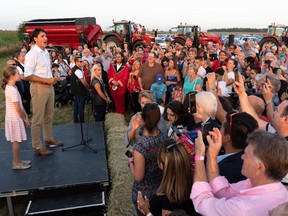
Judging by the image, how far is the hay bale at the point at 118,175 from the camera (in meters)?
3.42

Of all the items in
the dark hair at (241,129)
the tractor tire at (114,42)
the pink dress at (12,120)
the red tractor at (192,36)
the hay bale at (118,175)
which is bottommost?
the hay bale at (118,175)

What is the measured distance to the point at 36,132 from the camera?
4.58 meters

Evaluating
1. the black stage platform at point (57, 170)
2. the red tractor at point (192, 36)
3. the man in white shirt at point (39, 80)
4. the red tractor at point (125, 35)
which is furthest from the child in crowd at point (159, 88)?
the red tractor at point (192, 36)

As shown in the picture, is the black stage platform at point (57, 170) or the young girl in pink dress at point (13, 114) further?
the young girl in pink dress at point (13, 114)

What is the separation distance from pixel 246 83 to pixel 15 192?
15.3 feet

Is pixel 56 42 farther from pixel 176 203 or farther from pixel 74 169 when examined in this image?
pixel 176 203

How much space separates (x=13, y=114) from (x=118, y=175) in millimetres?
1798

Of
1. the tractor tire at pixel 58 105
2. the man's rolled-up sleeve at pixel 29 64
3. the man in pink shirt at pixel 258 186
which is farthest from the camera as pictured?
the tractor tire at pixel 58 105

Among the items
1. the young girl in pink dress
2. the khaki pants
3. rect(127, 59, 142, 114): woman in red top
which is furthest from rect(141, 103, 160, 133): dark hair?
rect(127, 59, 142, 114): woman in red top

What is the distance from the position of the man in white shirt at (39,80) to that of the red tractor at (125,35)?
1266 cm

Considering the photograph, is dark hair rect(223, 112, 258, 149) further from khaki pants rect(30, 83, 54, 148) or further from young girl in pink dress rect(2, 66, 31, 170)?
khaki pants rect(30, 83, 54, 148)

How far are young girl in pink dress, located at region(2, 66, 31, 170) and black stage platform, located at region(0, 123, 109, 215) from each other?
266 mm

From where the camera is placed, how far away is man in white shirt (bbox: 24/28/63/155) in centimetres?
433

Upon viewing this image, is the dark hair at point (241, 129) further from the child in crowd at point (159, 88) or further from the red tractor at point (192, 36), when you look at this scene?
the red tractor at point (192, 36)
